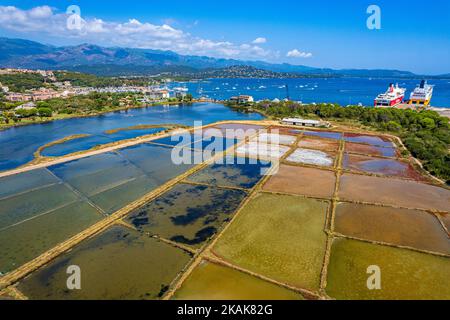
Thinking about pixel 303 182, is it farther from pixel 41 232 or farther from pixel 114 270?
pixel 41 232

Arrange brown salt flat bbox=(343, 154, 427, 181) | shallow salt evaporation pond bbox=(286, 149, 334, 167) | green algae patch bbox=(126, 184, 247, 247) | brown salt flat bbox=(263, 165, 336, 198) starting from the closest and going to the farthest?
green algae patch bbox=(126, 184, 247, 247)
brown salt flat bbox=(263, 165, 336, 198)
brown salt flat bbox=(343, 154, 427, 181)
shallow salt evaporation pond bbox=(286, 149, 334, 167)

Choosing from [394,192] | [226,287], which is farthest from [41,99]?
[394,192]

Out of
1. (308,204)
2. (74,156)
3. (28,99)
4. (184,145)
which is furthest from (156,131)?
(28,99)

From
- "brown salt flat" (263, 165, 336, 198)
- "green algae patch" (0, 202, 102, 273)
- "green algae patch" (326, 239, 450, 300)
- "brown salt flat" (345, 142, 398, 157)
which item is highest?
"brown salt flat" (345, 142, 398, 157)

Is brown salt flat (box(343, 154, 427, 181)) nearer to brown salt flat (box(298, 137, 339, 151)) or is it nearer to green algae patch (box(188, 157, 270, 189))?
brown salt flat (box(298, 137, 339, 151))

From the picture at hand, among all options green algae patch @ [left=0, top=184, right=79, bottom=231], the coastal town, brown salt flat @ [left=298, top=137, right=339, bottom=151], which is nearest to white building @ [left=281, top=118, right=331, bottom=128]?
brown salt flat @ [left=298, top=137, right=339, bottom=151]

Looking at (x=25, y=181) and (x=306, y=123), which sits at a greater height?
(x=306, y=123)
